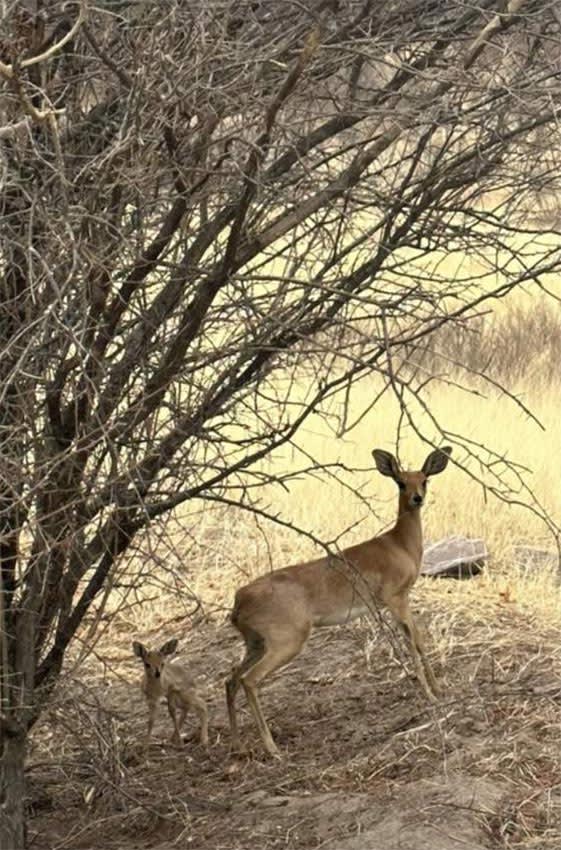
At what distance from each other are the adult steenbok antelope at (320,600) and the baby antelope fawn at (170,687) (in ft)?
0.64

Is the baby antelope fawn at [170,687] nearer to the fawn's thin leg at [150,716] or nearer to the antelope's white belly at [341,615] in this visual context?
the fawn's thin leg at [150,716]

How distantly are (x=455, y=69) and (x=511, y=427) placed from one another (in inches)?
314

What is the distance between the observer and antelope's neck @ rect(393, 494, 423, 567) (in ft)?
30.7

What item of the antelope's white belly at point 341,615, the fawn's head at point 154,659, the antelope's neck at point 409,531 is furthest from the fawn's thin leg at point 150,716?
the antelope's neck at point 409,531

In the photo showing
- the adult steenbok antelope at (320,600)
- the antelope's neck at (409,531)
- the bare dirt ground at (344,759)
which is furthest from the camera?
the antelope's neck at (409,531)

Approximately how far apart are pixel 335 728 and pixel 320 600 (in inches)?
23.7

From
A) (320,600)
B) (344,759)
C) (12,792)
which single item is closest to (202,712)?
(320,600)

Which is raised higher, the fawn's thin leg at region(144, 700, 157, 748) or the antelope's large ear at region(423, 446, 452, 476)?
the antelope's large ear at region(423, 446, 452, 476)

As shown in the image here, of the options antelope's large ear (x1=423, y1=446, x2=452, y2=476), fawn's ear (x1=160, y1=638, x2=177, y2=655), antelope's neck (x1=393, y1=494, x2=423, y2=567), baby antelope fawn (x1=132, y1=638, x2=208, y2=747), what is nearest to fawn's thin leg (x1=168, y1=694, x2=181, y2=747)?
baby antelope fawn (x1=132, y1=638, x2=208, y2=747)

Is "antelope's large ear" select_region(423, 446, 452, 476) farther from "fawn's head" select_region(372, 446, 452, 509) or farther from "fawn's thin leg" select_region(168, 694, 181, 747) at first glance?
"fawn's thin leg" select_region(168, 694, 181, 747)

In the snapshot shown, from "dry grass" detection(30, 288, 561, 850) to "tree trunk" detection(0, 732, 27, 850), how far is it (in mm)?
337

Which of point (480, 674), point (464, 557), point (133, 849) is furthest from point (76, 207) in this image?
point (464, 557)

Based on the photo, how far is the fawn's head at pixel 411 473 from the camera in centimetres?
880

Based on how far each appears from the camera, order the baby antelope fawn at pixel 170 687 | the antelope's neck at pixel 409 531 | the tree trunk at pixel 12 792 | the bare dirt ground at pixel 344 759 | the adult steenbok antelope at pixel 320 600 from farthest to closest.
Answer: the antelope's neck at pixel 409 531 → the baby antelope fawn at pixel 170 687 → the adult steenbok antelope at pixel 320 600 → the tree trunk at pixel 12 792 → the bare dirt ground at pixel 344 759
